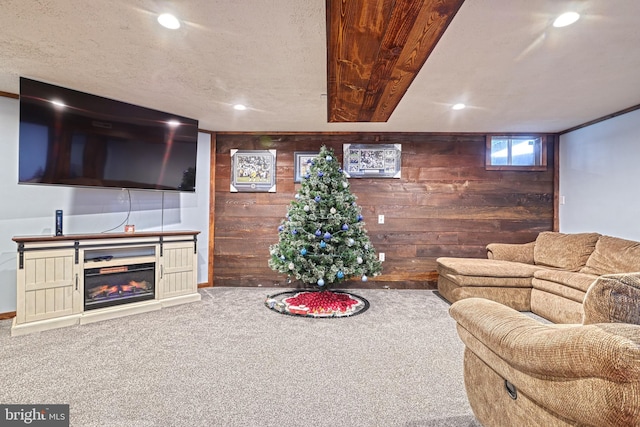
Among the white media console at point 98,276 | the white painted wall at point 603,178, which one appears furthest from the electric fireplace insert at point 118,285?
the white painted wall at point 603,178

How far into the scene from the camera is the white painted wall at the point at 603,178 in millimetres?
3260

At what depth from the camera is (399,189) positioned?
435cm

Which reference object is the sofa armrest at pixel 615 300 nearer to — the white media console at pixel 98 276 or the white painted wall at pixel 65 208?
the white media console at pixel 98 276

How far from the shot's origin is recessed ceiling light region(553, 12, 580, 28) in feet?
5.64

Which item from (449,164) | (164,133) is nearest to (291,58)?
(164,133)

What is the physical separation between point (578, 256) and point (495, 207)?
1.16 meters

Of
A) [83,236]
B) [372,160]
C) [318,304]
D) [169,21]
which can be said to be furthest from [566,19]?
[83,236]

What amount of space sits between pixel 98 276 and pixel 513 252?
4.89 meters

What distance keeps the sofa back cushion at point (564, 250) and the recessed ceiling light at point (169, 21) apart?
4.41m

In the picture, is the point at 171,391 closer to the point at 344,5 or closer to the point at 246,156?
the point at 344,5

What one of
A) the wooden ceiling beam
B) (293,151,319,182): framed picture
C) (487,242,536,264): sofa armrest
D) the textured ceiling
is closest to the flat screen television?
the textured ceiling

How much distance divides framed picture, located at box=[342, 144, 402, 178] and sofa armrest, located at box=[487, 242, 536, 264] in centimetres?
163

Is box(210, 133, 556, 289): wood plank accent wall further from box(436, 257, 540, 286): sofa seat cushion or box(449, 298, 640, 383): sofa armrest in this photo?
box(449, 298, 640, 383): sofa armrest

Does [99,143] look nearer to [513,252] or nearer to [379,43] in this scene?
[379,43]
